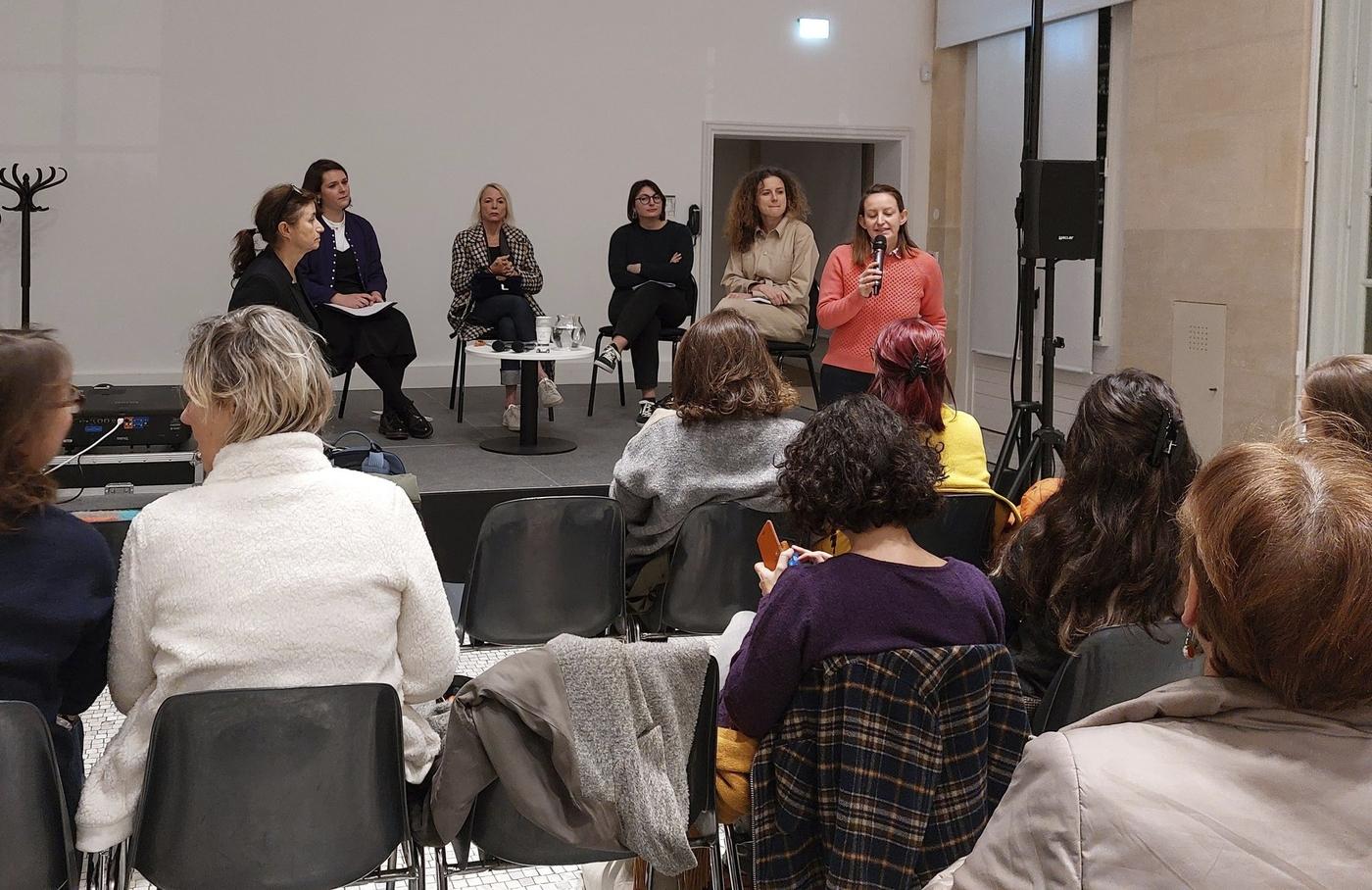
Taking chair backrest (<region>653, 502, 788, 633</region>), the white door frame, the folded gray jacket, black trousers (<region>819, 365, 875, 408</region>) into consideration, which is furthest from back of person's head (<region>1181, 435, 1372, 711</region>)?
the white door frame

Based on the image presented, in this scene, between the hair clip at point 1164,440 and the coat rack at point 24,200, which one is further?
the coat rack at point 24,200

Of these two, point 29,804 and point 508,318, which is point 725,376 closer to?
point 29,804

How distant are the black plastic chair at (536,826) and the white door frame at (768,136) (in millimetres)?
7100

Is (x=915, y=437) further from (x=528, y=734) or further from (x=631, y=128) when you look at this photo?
(x=631, y=128)

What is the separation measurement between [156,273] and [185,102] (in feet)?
3.40

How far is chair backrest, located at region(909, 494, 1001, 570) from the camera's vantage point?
299cm

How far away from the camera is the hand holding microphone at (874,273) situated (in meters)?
4.88

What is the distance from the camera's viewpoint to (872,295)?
194 inches

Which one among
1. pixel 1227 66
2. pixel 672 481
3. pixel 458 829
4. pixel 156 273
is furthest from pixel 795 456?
pixel 156 273

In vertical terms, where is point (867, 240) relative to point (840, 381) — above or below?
above

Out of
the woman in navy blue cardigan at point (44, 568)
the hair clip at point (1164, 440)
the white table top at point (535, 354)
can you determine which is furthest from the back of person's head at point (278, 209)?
the hair clip at point (1164, 440)

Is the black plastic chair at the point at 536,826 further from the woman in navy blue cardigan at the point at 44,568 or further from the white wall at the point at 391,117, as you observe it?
the white wall at the point at 391,117

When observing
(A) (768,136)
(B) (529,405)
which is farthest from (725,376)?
(A) (768,136)

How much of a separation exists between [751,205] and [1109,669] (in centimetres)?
479
